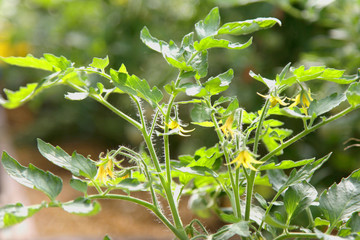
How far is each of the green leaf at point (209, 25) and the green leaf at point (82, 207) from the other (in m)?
0.20

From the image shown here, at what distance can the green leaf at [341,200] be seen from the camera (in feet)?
1.57

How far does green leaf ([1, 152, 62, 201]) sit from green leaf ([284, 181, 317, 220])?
0.22 metres

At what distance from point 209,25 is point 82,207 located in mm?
222

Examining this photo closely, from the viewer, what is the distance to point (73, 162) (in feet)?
1.58

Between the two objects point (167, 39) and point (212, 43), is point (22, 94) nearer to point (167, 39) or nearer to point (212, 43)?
point (212, 43)

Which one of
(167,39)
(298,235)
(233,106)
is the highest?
(233,106)

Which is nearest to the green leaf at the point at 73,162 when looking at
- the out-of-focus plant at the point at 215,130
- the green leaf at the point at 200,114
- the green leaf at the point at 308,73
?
the out-of-focus plant at the point at 215,130

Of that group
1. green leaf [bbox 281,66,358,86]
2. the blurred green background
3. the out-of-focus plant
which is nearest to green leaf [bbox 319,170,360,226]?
the out-of-focus plant

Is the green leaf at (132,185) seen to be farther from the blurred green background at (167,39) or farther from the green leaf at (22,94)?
the blurred green background at (167,39)

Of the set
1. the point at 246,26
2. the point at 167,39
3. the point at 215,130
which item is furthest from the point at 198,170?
the point at 167,39

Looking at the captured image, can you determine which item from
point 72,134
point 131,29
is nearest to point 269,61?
point 131,29

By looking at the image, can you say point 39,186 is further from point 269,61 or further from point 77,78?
point 269,61

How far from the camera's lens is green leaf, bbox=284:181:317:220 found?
0.48 metres

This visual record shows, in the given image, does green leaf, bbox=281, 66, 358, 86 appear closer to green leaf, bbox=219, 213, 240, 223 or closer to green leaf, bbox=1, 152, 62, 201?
green leaf, bbox=219, 213, 240, 223
